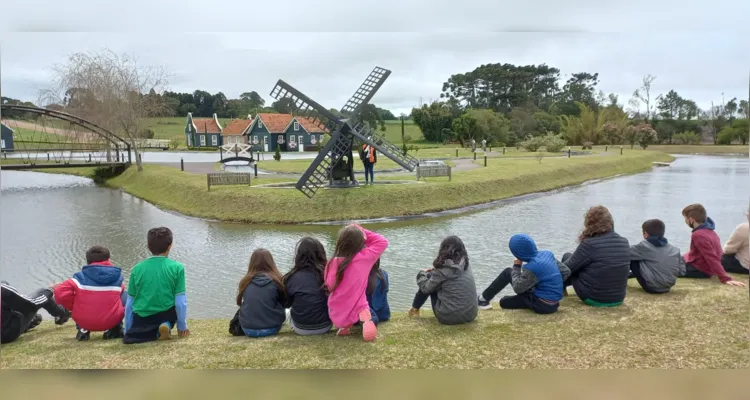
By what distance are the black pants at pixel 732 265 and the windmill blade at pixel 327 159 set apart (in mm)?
12818

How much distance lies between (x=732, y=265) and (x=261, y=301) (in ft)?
19.0

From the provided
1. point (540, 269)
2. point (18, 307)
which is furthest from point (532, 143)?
point (18, 307)

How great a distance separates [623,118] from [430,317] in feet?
133

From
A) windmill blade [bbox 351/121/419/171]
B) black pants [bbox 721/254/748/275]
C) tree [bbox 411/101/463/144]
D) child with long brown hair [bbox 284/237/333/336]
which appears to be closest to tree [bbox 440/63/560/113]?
tree [bbox 411/101/463/144]

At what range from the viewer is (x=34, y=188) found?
2741 cm

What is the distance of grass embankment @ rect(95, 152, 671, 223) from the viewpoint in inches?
677

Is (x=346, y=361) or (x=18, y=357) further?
(x=18, y=357)

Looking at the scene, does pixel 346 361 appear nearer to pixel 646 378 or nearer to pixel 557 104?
pixel 646 378

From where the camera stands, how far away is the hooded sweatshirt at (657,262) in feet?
19.5

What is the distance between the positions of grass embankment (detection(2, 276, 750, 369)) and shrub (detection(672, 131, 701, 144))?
1576 inches

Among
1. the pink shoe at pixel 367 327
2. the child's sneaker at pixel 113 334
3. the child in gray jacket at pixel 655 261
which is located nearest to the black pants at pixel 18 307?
the child's sneaker at pixel 113 334

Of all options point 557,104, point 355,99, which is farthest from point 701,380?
point 557,104

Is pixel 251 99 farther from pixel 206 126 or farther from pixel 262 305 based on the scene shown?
pixel 262 305

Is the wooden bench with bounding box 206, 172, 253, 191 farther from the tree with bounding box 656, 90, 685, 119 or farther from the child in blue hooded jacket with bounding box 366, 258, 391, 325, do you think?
the tree with bounding box 656, 90, 685, 119
